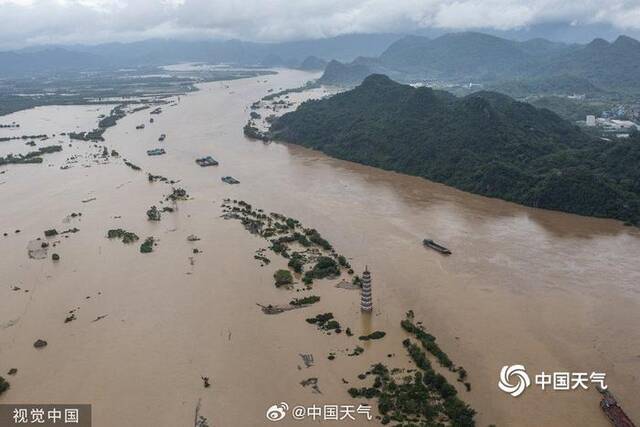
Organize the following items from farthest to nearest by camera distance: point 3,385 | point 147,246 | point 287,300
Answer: point 147,246
point 287,300
point 3,385

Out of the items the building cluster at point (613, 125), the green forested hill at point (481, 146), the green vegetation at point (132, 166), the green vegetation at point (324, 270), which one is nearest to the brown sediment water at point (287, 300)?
the green vegetation at point (324, 270)

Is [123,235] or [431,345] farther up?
[431,345]

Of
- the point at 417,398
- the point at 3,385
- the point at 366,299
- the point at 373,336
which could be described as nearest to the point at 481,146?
the point at 366,299

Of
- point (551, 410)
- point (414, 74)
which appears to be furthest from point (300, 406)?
point (414, 74)

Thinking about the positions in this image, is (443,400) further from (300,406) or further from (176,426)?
(176,426)

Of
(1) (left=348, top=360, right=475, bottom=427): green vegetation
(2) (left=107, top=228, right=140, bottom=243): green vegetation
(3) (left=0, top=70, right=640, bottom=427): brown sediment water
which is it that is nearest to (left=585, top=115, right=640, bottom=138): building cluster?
(3) (left=0, top=70, right=640, bottom=427): brown sediment water

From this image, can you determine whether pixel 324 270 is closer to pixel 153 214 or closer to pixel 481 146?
pixel 153 214

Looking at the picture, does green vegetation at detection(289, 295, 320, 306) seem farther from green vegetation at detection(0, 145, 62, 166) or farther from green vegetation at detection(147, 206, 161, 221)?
green vegetation at detection(0, 145, 62, 166)
